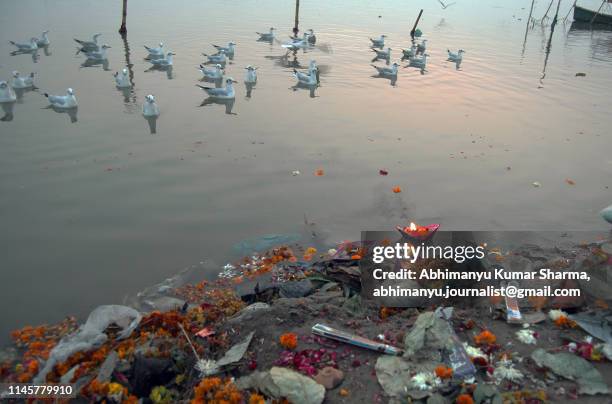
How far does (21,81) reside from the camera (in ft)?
50.2

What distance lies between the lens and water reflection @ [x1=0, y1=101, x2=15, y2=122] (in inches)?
511

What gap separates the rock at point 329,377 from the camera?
14.4ft

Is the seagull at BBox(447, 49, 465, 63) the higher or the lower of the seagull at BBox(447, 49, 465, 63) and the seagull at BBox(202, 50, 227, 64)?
the higher

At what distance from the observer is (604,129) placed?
571 inches

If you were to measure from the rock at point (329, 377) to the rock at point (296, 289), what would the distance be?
5.81ft

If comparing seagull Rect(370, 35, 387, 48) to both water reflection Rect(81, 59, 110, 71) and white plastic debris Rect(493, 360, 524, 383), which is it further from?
white plastic debris Rect(493, 360, 524, 383)

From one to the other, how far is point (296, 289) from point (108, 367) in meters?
2.53

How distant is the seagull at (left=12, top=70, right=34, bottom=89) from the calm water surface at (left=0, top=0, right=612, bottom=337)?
0.49 metres

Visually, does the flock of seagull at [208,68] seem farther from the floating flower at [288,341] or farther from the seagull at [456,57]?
the floating flower at [288,341]

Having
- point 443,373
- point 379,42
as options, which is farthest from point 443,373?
point 379,42

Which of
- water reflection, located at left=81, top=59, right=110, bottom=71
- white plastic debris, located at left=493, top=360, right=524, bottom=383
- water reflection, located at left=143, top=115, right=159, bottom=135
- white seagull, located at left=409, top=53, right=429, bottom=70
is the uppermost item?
white seagull, located at left=409, top=53, right=429, bottom=70

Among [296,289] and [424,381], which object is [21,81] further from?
[424,381]

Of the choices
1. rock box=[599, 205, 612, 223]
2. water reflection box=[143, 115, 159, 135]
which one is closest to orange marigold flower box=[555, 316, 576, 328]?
rock box=[599, 205, 612, 223]

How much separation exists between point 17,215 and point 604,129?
53.8ft
